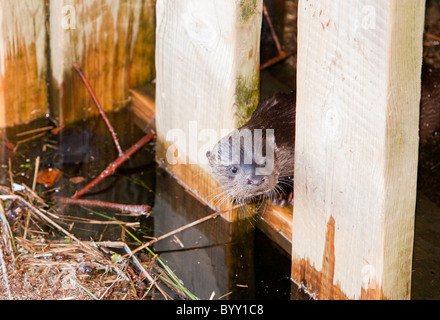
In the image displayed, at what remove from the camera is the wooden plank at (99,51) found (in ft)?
12.2

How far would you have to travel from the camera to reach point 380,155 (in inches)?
84.9

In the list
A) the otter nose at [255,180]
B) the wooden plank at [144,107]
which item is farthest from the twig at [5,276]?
the wooden plank at [144,107]

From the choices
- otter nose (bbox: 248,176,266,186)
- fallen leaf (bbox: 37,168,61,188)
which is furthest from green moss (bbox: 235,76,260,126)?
fallen leaf (bbox: 37,168,61,188)

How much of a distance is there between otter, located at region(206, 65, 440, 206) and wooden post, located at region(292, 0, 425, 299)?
424 millimetres

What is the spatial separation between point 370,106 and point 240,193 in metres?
1.03

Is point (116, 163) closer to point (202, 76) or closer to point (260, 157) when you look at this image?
point (202, 76)

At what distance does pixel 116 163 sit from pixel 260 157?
95cm

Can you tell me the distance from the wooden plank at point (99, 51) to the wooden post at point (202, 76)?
1.80ft

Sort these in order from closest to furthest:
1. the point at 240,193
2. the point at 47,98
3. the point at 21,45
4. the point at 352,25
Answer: the point at 352,25 < the point at 240,193 < the point at 21,45 < the point at 47,98

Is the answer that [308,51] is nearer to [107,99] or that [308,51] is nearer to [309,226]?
[309,226]

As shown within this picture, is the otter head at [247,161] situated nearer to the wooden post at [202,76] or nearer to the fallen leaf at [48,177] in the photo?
the wooden post at [202,76]

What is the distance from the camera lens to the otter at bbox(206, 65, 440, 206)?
9.80 feet

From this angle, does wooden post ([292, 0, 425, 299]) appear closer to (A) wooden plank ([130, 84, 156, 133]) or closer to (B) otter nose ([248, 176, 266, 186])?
(B) otter nose ([248, 176, 266, 186])
